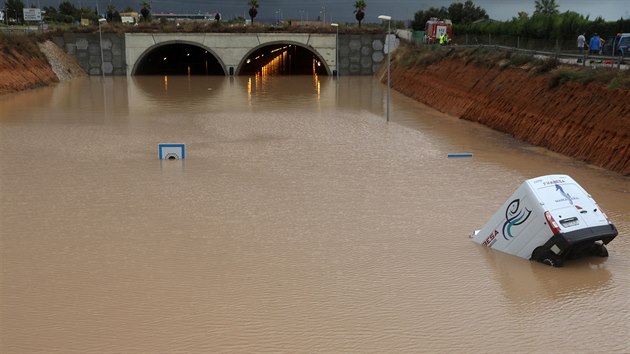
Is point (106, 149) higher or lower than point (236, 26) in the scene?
lower

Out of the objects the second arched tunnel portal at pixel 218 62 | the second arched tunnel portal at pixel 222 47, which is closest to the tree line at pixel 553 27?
the second arched tunnel portal at pixel 222 47

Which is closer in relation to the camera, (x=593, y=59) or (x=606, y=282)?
(x=606, y=282)

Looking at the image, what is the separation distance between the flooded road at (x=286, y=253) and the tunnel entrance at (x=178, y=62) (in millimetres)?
42068

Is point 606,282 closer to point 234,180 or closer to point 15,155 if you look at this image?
point 234,180

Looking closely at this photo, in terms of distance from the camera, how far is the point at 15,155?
2255 centimetres

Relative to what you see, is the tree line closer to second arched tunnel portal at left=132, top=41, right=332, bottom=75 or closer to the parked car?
the parked car

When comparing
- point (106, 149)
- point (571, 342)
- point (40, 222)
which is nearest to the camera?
point (571, 342)

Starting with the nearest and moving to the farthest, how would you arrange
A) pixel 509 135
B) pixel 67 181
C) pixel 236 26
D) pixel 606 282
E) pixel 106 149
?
1. pixel 606 282
2. pixel 67 181
3. pixel 106 149
4. pixel 509 135
5. pixel 236 26

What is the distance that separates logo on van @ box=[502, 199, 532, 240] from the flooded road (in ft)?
1.99

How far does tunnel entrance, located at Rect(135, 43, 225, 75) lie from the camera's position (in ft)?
221

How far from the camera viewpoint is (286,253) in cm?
1306

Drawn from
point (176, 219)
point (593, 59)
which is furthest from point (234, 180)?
point (593, 59)

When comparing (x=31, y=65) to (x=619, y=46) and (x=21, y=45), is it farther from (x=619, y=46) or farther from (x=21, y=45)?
(x=619, y=46)

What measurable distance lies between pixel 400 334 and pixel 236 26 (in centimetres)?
5750
